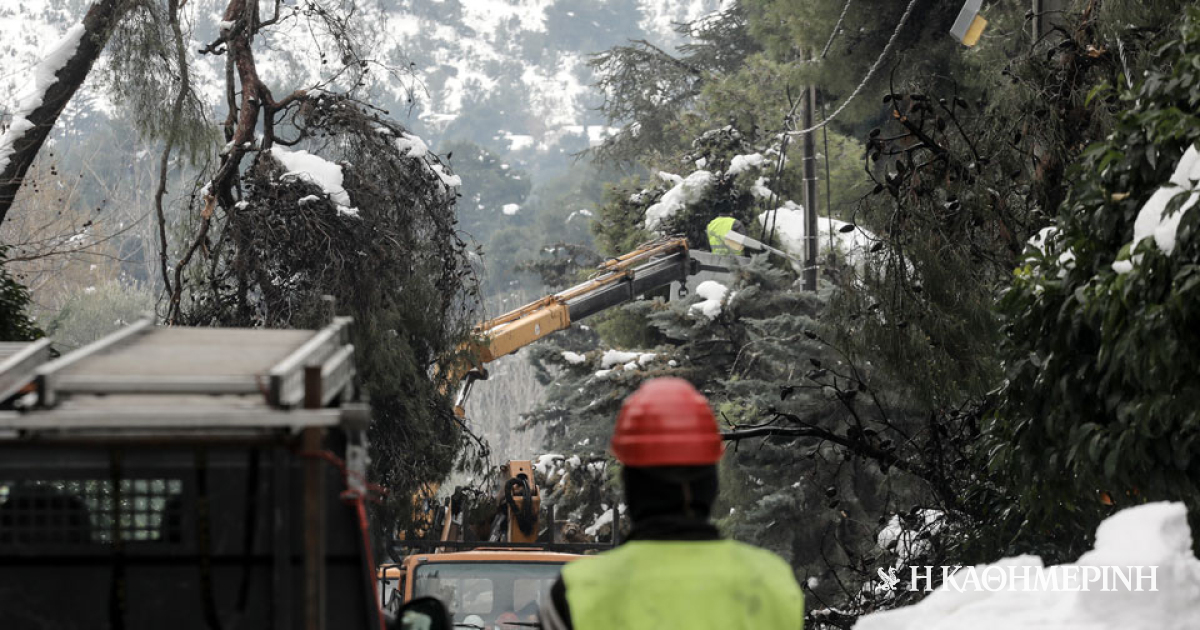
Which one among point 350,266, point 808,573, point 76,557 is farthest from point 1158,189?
point 808,573

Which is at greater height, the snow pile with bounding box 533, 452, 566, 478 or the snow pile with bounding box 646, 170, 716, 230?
the snow pile with bounding box 646, 170, 716, 230

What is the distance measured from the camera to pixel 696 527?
2625 millimetres

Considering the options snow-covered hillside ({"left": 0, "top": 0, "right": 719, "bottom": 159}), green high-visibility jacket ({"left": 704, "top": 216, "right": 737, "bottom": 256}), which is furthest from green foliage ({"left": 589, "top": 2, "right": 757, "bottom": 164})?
snow-covered hillside ({"left": 0, "top": 0, "right": 719, "bottom": 159})

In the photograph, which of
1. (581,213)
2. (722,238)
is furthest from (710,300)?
(581,213)

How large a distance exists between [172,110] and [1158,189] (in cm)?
1006

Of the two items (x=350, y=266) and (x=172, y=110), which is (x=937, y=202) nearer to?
(x=350, y=266)

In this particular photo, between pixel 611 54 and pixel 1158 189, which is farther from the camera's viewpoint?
pixel 611 54

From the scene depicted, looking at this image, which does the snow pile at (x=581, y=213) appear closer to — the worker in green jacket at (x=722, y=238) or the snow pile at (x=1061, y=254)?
the worker in green jacket at (x=722, y=238)

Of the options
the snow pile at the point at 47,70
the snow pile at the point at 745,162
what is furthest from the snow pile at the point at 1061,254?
the snow pile at the point at 745,162

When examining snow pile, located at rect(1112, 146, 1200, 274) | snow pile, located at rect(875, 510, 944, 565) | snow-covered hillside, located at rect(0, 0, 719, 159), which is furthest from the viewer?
snow-covered hillside, located at rect(0, 0, 719, 159)

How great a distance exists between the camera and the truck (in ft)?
9.67

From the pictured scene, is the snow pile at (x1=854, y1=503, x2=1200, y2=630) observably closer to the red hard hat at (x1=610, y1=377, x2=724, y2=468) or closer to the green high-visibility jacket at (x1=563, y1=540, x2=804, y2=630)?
the green high-visibility jacket at (x1=563, y1=540, x2=804, y2=630)

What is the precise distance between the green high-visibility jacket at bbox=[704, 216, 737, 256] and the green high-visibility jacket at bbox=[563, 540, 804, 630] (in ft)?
82.2

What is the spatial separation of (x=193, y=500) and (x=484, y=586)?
20.7 feet
